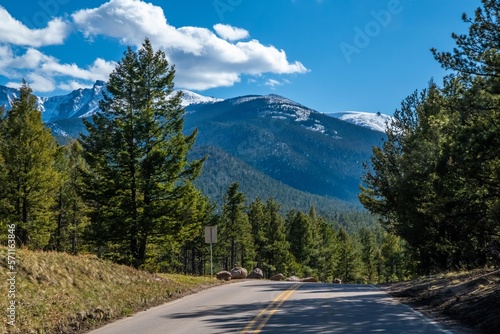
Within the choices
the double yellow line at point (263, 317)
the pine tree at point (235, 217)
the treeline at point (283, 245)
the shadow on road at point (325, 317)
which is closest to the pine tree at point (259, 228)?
the treeline at point (283, 245)

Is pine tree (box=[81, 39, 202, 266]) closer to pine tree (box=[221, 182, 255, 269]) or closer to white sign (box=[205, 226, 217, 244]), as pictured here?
white sign (box=[205, 226, 217, 244])

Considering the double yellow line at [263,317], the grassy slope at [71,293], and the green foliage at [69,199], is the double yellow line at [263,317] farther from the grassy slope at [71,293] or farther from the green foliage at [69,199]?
the green foliage at [69,199]

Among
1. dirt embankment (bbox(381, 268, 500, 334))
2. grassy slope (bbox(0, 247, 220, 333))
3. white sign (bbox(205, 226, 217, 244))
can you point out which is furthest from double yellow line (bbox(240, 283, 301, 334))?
white sign (bbox(205, 226, 217, 244))

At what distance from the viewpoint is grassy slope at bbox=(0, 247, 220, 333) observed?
1064 centimetres

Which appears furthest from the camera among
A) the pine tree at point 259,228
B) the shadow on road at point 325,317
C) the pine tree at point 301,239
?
the pine tree at point 301,239

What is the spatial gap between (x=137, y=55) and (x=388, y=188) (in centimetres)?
1794

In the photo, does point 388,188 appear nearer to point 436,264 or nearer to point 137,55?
point 436,264

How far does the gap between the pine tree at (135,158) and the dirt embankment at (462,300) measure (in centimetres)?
1296

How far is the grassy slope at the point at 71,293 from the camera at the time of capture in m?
10.6

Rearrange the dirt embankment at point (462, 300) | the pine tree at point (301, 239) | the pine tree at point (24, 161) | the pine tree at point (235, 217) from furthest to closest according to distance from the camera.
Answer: the pine tree at point (301, 239) → the pine tree at point (235, 217) → the pine tree at point (24, 161) → the dirt embankment at point (462, 300)

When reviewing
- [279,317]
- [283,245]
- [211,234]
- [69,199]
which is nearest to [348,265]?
[283,245]

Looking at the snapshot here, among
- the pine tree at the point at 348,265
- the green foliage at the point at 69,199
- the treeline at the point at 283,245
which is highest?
the green foliage at the point at 69,199

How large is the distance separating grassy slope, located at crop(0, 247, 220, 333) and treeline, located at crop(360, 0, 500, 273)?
11617 mm

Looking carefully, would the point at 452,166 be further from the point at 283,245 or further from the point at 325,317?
the point at 283,245
